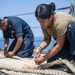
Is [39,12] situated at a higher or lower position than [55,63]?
higher

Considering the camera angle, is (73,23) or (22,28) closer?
(73,23)

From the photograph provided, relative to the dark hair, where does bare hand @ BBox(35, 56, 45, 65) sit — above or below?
below

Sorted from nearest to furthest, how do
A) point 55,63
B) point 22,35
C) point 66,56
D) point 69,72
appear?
point 69,72
point 55,63
point 66,56
point 22,35

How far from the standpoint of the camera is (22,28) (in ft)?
13.5

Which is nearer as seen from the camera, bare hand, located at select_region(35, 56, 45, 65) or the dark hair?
the dark hair

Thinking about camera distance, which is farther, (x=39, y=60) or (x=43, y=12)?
(x=39, y=60)

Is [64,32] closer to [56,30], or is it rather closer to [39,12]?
[56,30]

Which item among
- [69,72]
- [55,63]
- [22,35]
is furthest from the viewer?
[22,35]

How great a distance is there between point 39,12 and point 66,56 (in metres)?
0.73

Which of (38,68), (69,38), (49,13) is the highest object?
(49,13)

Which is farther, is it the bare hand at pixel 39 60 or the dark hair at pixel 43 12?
the bare hand at pixel 39 60

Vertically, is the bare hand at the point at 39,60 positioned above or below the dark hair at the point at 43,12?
below

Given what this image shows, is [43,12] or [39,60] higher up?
[43,12]

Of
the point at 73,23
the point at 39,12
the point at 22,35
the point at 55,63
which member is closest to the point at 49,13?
the point at 39,12
